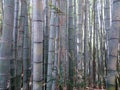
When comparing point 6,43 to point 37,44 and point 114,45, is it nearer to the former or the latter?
point 37,44

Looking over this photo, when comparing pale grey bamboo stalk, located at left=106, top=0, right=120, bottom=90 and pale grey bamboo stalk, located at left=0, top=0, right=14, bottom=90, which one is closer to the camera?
pale grey bamboo stalk, located at left=106, top=0, right=120, bottom=90

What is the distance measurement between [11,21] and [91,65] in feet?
16.6

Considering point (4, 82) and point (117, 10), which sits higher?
point (117, 10)

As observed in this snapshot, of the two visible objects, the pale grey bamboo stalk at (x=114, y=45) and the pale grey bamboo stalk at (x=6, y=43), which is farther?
the pale grey bamboo stalk at (x=6, y=43)

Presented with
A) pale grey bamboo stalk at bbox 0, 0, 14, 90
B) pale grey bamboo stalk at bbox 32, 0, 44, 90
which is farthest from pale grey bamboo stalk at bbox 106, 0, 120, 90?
pale grey bamboo stalk at bbox 0, 0, 14, 90

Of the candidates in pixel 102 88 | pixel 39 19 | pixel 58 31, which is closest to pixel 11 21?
pixel 39 19

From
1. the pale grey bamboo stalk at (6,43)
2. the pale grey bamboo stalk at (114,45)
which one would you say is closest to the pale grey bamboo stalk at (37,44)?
the pale grey bamboo stalk at (6,43)

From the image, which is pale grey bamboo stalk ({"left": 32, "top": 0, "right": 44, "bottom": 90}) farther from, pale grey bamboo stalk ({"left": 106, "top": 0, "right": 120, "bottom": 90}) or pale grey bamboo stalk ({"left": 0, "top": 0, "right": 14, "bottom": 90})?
pale grey bamboo stalk ({"left": 106, "top": 0, "right": 120, "bottom": 90})

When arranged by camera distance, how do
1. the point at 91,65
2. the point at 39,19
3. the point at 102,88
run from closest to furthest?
1. the point at 39,19
2. the point at 102,88
3. the point at 91,65

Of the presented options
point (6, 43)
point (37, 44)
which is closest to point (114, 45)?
point (37, 44)

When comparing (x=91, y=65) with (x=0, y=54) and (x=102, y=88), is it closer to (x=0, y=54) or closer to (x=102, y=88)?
(x=102, y=88)

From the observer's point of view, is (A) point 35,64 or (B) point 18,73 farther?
(B) point 18,73

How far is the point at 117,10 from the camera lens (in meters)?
1.68

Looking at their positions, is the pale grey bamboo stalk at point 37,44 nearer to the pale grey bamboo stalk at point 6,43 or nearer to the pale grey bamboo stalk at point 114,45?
the pale grey bamboo stalk at point 6,43
